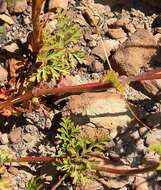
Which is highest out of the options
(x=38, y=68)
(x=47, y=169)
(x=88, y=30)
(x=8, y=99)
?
(x=88, y=30)

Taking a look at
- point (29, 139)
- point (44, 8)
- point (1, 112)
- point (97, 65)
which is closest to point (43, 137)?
point (29, 139)

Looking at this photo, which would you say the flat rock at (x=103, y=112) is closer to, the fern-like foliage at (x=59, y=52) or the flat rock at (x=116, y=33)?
the fern-like foliage at (x=59, y=52)

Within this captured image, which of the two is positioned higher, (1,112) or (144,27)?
(144,27)

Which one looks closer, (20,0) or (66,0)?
(20,0)

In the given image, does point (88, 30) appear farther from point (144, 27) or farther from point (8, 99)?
point (8, 99)

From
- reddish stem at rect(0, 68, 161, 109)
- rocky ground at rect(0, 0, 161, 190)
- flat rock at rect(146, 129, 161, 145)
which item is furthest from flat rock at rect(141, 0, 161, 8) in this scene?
flat rock at rect(146, 129, 161, 145)

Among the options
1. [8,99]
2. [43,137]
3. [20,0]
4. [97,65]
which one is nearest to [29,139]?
[43,137]

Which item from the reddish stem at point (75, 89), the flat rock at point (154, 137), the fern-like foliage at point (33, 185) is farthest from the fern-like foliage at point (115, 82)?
the fern-like foliage at point (33, 185)
